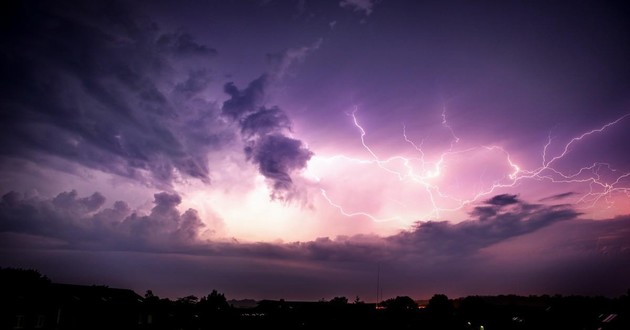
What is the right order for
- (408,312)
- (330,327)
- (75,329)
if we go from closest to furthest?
(75,329) < (330,327) < (408,312)

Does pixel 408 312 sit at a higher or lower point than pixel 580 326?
lower

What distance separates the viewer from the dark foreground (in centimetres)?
2231

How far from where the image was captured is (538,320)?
32625 mm

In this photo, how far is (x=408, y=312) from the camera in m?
44.0

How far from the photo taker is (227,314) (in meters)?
40.7

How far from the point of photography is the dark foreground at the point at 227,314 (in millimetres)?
22312

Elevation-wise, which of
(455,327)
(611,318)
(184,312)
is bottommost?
(455,327)

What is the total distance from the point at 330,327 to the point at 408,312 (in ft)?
35.3

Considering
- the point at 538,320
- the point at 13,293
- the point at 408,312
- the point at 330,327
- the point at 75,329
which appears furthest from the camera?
the point at 408,312

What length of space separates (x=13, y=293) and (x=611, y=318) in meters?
38.5

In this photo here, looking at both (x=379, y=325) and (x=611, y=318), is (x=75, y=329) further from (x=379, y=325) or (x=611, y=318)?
(x=611, y=318)

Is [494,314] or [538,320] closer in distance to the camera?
[538,320]

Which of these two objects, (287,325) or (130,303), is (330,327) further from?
(130,303)

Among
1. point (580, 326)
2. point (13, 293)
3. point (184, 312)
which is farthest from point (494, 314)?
point (13, 293)
